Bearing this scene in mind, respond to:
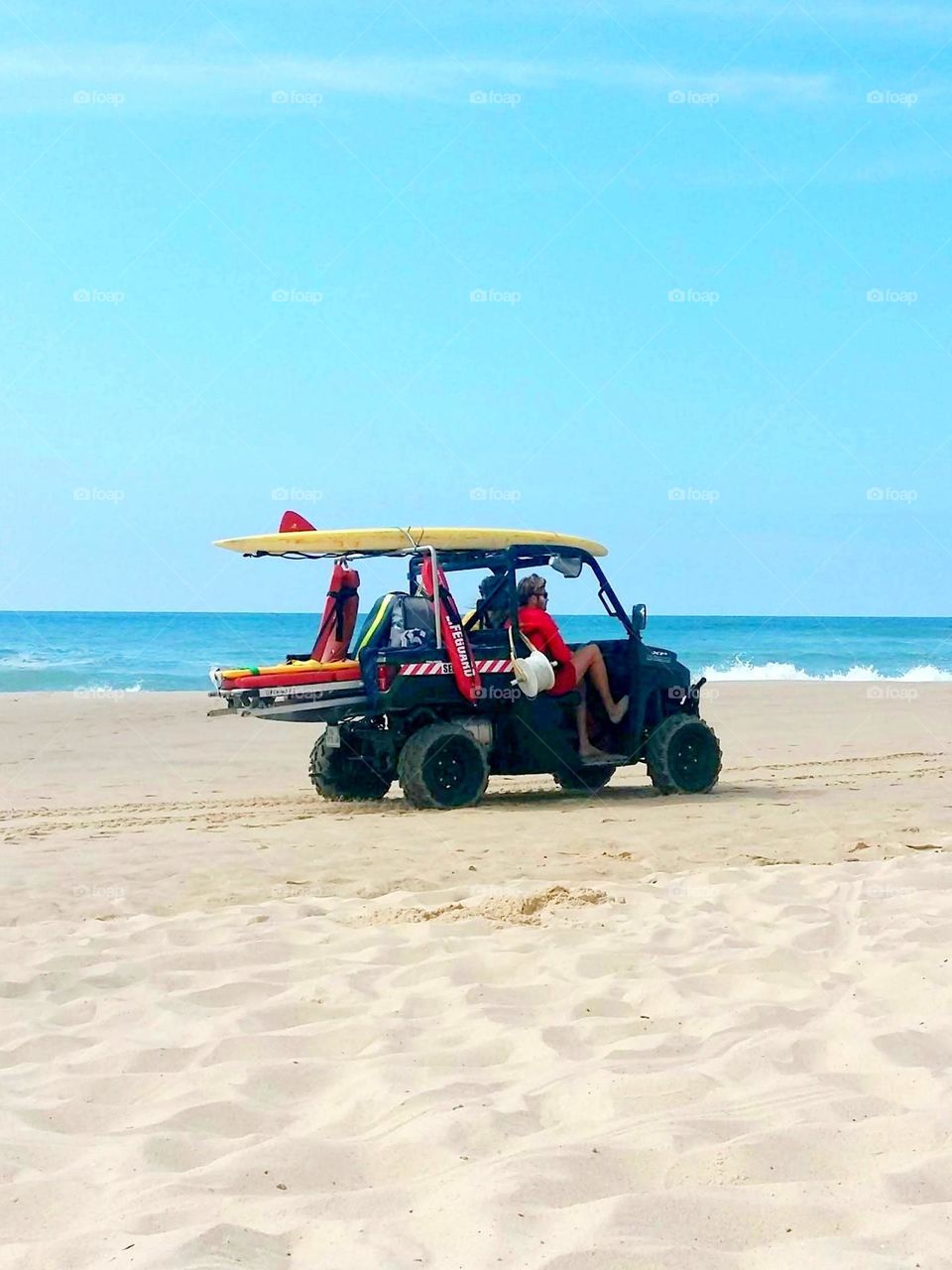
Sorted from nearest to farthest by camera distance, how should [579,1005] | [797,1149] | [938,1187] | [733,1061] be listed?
[938,1187], [797,1149], [733,1061], [579,1005]

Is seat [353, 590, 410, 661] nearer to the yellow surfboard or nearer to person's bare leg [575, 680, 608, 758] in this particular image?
the yellow surfboard

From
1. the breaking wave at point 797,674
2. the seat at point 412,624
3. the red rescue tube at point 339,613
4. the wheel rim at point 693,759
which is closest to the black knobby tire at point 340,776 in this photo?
the red rescue tube at point 339,613

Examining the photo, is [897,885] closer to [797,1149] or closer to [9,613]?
[797,1149]

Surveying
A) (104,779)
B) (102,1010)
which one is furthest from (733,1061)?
(104,779)

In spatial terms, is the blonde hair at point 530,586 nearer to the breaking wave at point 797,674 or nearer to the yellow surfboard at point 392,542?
the yellow surfboard at point 392,542

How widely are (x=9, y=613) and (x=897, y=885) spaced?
90.6m

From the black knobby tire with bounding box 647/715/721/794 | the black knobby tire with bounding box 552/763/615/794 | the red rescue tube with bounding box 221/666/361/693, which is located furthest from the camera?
the black knobby tire with bounding box 552/763/615/794

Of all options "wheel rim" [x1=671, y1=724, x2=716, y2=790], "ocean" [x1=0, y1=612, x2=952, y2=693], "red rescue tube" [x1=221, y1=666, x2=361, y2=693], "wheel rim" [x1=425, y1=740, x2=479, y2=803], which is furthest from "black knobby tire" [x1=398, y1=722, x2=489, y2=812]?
"ocean" [x1=0, y1=612, x2=952, y2=693]

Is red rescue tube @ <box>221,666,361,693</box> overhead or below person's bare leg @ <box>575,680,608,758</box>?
overhead

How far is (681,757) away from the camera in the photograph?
11.8 metres

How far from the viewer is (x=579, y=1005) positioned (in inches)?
195

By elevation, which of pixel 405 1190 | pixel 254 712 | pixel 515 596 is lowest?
pixel 405 1190

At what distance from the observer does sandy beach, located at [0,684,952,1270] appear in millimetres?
3148

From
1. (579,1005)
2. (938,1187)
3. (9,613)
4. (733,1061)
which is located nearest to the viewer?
(938,1187)
